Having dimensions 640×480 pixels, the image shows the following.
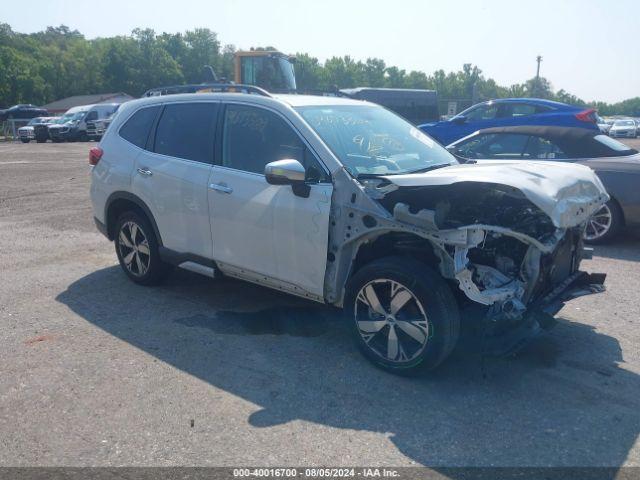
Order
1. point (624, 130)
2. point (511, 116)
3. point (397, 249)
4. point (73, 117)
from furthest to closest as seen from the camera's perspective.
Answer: point (624, 130)
point (73, 117)
point (511, 116)
point (397, 249)

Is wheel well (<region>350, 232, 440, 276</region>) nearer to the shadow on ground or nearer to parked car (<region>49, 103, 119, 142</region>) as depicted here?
the shadow on ground

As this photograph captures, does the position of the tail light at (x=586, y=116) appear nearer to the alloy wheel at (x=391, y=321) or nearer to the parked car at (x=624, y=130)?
the alloy wheel at (x=391, y=321)

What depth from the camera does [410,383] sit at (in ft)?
13.6

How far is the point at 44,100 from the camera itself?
249 ft

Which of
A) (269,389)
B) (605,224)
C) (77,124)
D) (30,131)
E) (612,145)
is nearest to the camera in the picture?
(269,389)

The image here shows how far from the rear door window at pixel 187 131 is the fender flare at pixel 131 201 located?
0.51m

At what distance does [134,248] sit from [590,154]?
577 centimetres

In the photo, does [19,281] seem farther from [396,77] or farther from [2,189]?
[396,77]

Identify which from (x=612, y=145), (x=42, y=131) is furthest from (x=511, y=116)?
(x=42, y=131)

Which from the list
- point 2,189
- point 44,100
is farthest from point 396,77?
point 2,189

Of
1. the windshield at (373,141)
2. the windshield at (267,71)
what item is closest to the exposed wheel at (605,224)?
the windshield at (373,141)

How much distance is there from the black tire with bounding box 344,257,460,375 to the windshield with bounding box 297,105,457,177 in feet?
2.55

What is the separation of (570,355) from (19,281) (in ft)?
17.4

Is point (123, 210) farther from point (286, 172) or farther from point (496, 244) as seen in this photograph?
point (496, 244)
